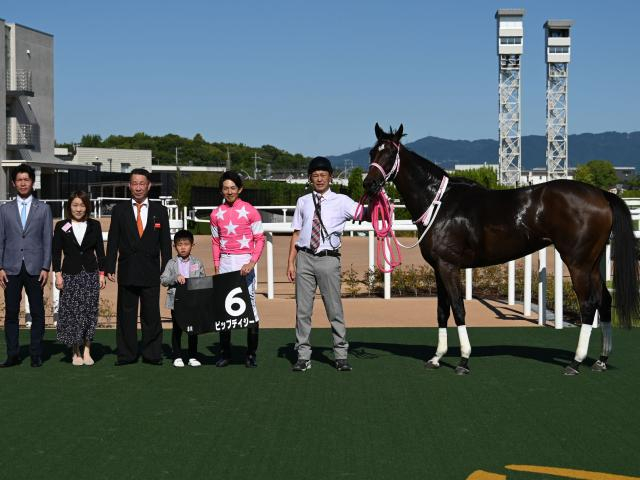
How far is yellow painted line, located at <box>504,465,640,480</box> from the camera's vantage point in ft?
14.0

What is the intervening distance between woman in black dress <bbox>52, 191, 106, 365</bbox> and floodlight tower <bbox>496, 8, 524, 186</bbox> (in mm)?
92837

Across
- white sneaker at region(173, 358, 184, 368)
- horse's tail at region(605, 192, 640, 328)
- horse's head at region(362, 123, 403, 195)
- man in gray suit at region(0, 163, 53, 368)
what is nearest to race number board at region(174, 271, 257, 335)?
white sneaker at region(173, 358, 184, 368)

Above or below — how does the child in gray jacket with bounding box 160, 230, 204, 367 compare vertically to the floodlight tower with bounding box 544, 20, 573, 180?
below

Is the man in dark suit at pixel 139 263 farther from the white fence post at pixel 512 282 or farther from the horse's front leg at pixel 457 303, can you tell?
the white fence post at pixel 512 282

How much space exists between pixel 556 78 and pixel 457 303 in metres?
101

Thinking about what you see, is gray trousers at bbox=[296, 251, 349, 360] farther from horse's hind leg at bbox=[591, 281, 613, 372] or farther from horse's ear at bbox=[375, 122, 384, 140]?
horse's hind leg at bbox=[591, 281, 613, 372]

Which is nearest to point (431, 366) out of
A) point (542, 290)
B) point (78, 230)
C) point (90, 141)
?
point (542, 290)

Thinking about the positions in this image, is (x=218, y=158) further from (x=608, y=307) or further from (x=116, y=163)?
(x=608, y=307)

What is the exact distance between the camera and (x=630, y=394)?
611cm

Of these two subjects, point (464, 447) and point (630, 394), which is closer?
point (464, 447)

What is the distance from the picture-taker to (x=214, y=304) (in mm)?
7164

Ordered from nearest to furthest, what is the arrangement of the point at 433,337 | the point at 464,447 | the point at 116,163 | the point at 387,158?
the point at 464,447 < the point at 387,158 < the point at 433,337 < the point at 116,163

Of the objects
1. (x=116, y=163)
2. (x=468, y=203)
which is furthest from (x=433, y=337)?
(x=116, y=163)

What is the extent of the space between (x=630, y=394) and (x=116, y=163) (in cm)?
9781
